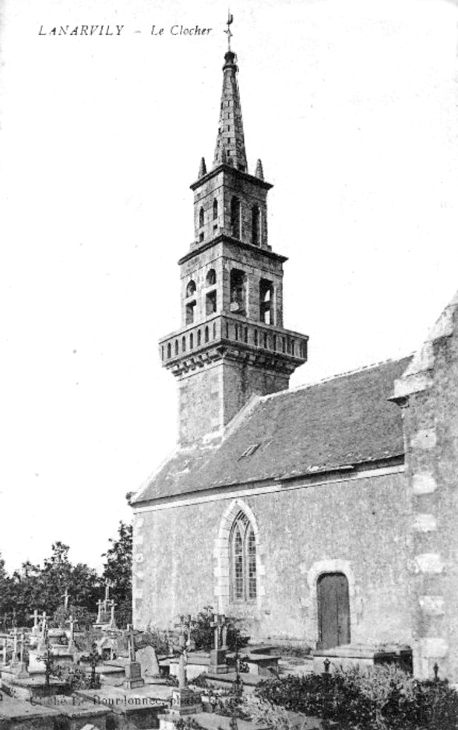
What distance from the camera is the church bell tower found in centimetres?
2800

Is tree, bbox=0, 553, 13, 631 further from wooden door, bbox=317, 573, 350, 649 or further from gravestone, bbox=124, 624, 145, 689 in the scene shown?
gravestone, bbox=124, 624, 145, 689

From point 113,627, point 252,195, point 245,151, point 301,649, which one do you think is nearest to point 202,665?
point 301,649

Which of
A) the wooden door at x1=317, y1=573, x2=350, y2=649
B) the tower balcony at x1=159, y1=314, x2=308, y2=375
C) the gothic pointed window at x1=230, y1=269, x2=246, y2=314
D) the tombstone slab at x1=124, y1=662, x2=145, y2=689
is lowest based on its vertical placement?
the tombstone slab at x1=124, y1=662, x2=145, y2=689

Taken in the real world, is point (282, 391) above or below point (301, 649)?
above

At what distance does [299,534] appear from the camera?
2042cm

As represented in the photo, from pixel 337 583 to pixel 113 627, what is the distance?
11.6m

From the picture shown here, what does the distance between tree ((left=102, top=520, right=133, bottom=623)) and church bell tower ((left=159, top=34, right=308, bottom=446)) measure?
10652 mm

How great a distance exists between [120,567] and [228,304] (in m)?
15.6

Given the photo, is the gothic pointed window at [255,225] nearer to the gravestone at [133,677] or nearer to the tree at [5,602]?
the gravestone at [133,677]

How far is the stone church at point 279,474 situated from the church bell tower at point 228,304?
0.21ft

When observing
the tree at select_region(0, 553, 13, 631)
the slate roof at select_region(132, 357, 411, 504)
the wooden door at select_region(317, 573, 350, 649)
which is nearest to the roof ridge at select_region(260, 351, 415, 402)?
the slate roof at select_region(132, 357, 411, 504)

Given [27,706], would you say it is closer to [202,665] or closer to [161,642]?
[202,665]

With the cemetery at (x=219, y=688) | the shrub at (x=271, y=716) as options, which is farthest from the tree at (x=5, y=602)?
the shrub at (x=271, y=716)

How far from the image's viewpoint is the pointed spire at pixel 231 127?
31359 millimetres
